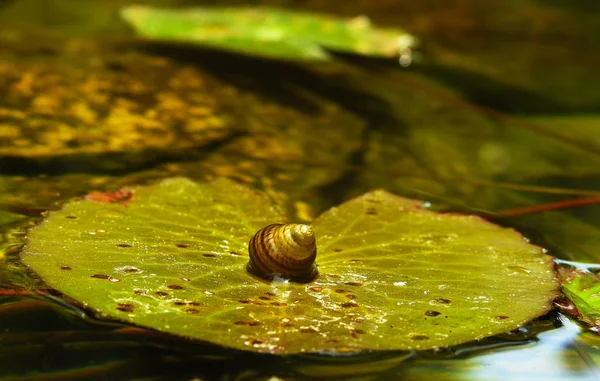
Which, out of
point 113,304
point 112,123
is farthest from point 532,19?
point 113,304

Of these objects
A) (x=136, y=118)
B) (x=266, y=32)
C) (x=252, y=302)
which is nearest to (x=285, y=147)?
(x=136, y=118)

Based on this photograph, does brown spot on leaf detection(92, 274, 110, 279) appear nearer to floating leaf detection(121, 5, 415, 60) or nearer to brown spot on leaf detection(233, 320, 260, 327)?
brown spot on leaf detection(233, 320, 260, 327)

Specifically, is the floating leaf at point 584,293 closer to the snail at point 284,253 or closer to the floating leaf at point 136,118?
the snail at point 284,253

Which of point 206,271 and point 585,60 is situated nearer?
point 206,271

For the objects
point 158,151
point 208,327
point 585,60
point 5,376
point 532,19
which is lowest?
point 5,376

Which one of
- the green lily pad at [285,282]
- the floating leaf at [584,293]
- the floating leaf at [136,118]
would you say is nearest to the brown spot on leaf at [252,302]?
the green lily pad at [285,282]

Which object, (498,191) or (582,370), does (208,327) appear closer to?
(582,370)
